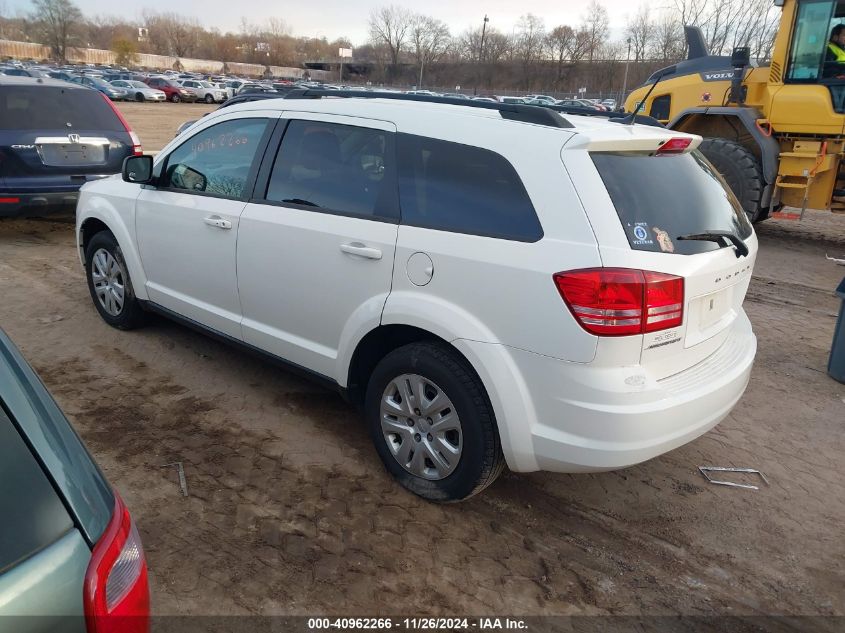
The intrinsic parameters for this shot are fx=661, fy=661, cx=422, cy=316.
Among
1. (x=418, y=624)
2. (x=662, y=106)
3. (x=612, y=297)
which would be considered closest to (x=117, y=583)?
(x=418, y=624)

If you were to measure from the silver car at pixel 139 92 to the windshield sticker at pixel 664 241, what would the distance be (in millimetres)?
47721

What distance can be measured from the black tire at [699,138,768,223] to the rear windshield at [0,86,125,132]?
25.6 feet

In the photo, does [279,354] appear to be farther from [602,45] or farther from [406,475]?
[602,45]

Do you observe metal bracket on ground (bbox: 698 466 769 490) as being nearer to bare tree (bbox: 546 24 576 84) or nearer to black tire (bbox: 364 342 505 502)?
black tire (bbox: 364 342 505 502)

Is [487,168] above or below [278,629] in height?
above

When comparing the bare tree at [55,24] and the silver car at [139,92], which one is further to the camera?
the bare tree at [55,24]

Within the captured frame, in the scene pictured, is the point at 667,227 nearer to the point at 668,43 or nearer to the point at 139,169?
the point at 139,169

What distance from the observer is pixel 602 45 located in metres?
79.9

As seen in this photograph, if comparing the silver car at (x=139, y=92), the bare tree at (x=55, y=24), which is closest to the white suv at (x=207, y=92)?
the silver car at (x=139, y=92)

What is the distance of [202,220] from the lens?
4.08 m

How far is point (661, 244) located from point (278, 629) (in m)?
2.13

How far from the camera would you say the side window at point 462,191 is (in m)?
2.80

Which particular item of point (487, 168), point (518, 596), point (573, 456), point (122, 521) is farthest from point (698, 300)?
point (122, 521)

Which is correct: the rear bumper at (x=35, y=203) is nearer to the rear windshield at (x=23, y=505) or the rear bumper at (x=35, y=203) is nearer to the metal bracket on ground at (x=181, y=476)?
the metal bracket on ground at (x=181, y=476)
